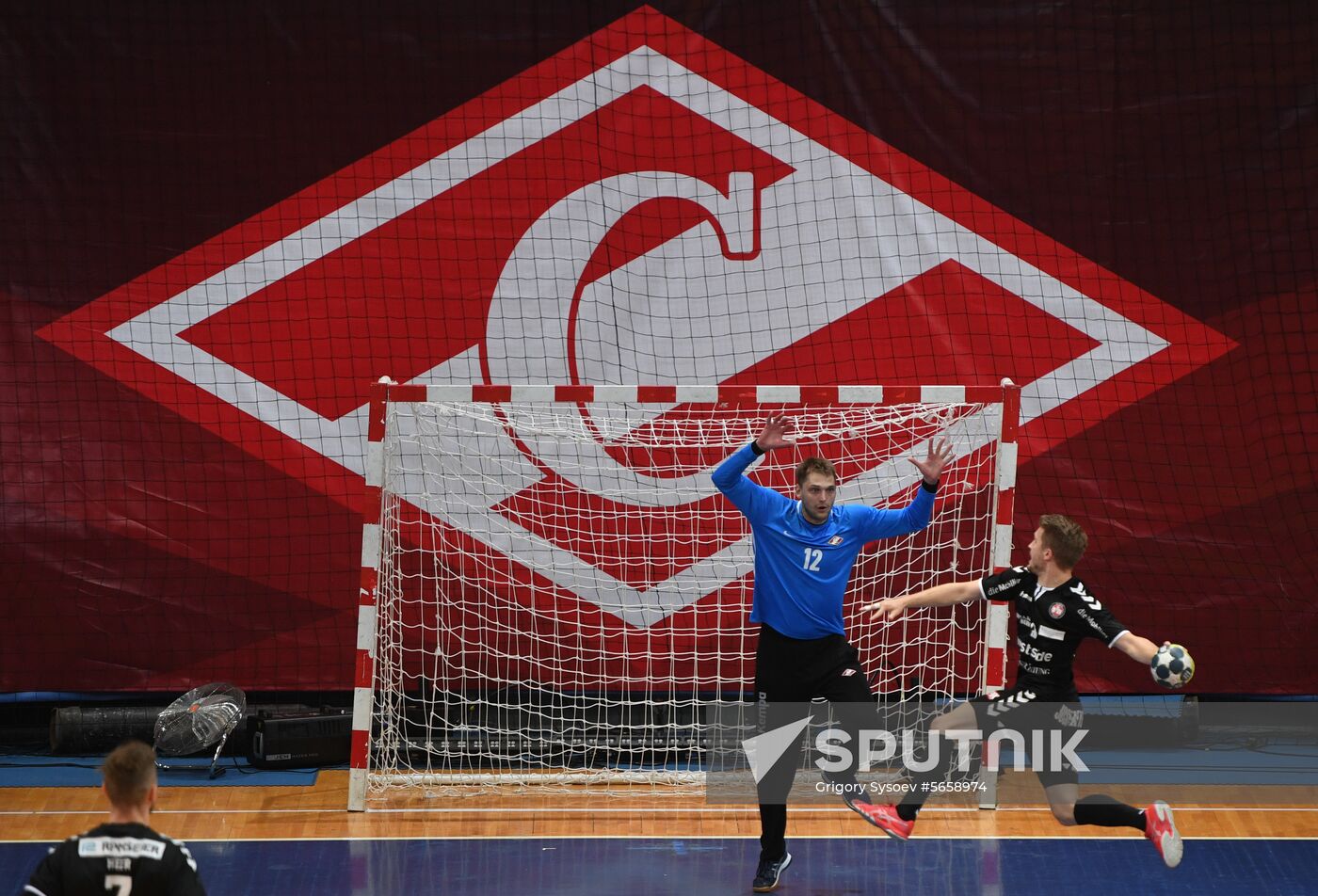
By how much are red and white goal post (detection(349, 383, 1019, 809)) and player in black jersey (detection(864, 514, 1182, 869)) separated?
265 centimetres

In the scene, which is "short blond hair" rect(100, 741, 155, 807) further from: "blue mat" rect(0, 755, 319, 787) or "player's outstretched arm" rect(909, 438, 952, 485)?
"blue mat" rect(0, 755, 319, 787)

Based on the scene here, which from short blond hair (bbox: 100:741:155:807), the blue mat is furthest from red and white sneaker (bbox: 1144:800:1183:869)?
the blue mat

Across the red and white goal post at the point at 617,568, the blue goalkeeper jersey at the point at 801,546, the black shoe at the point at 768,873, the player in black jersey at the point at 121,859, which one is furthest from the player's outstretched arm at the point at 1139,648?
the player in black jersey at the point at 121,859

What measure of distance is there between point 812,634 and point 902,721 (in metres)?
2.76

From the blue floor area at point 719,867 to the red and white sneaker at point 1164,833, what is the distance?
58 cm

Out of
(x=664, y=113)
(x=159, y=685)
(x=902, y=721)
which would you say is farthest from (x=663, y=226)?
(x=159, y=685)

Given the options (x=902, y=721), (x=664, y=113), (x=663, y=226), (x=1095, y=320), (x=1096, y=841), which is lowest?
(x=1096, y=841)

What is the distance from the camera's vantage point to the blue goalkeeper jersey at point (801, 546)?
724 centimetres

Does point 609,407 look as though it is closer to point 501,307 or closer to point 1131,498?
point 501,307

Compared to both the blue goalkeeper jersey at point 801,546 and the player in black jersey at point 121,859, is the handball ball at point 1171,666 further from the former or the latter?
the player in black jersey at point 121,859

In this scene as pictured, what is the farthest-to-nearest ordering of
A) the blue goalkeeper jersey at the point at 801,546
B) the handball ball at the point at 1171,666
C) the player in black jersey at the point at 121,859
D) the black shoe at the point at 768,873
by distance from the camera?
the blue goalkeeper jersey at the point at 801,546, the black shoe at the point at 768,873, the handball ball at the point at 1171,666, the player in black jersey at the point at 121,859

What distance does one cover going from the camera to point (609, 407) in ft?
33.6

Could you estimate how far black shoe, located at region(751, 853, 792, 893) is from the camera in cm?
712

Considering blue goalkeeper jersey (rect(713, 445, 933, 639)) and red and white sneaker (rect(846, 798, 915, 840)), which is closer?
red and white sneaker (rect(846, 798, 915, 840))
